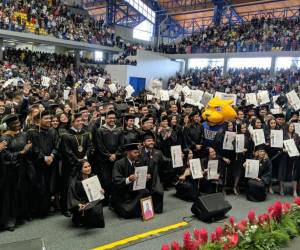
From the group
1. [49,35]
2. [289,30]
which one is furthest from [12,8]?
[289,30]

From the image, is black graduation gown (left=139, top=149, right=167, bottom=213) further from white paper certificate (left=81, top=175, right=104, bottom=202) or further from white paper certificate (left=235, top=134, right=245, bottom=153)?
white paper certificate (left=235, top=134, right=245, bottom=153)

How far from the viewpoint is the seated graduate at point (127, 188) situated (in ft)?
19.9

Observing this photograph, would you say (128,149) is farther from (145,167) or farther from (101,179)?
(101,179)

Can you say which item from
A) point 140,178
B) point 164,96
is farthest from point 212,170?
point 164,96

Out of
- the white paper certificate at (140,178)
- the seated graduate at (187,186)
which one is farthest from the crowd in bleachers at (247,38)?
the white paper certificate at (140,178)

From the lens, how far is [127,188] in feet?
20.2

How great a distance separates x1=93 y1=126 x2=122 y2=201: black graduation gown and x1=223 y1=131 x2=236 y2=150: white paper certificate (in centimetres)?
236

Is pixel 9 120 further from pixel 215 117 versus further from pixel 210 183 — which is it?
pixel 215 117

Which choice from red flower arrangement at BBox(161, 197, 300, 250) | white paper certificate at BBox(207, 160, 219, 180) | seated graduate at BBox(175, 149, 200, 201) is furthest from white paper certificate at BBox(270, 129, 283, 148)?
red flower arrangement at BBox(161, 197, 300, 250)

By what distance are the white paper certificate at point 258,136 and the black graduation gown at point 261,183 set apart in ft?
1.36

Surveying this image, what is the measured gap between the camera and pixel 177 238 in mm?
5512

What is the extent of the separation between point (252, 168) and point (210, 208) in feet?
5.82

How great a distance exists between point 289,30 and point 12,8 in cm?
1849

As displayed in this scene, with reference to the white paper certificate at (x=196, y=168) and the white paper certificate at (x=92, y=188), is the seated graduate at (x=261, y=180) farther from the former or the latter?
the white paper certificate at (x=92, y=188)
